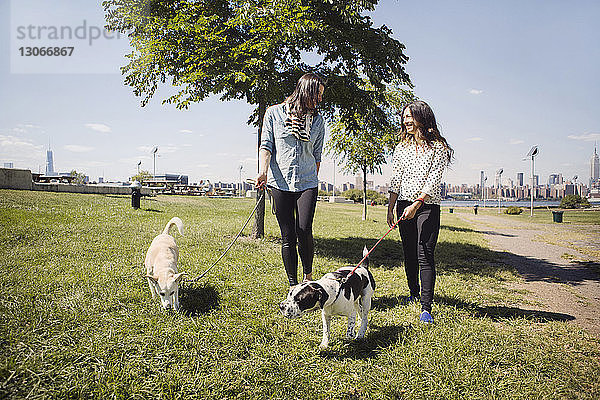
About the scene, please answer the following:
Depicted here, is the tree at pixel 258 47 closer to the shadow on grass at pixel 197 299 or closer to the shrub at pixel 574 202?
the shadow on grass at pixel 197 299

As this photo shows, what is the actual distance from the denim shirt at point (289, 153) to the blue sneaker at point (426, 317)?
6.15 ft

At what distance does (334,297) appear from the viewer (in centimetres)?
302

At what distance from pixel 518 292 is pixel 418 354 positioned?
12.4 ft

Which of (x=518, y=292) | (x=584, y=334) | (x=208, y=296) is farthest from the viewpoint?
(x=518, y=292)

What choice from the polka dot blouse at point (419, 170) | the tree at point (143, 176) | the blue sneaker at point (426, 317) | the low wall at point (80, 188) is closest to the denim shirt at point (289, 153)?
the polka dot blouse at point (419, 170)

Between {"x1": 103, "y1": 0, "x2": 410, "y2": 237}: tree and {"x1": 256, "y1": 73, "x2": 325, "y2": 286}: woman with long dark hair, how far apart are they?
130 inches

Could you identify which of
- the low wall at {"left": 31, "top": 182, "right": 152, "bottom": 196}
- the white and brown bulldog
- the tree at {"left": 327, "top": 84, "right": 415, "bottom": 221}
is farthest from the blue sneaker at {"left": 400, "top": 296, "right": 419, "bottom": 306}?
the low wall at {"left": 31, "top": 182, "right": 152, "bottom": 196}

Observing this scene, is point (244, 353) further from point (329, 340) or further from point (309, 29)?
point (309, 29)

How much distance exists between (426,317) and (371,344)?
2.85 ft

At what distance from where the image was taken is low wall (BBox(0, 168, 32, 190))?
1631cm

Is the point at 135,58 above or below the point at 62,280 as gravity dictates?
above

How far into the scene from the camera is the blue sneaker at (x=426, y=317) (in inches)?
151

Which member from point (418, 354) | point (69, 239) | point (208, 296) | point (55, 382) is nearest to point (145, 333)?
point (55, 382)

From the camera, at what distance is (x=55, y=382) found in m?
2.40
